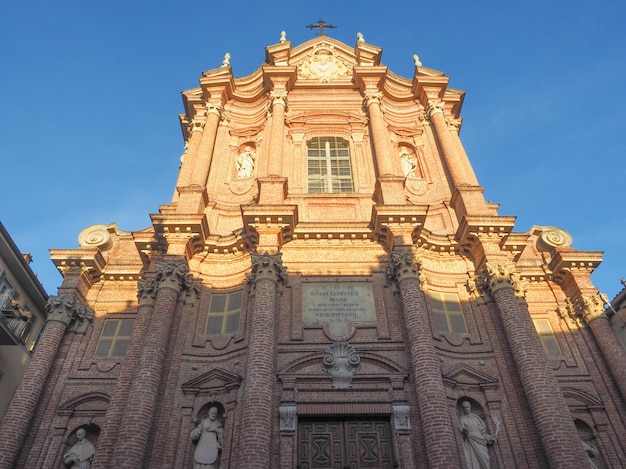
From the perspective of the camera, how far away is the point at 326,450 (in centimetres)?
1390

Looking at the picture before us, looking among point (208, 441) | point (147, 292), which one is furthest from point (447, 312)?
point (147, 292)

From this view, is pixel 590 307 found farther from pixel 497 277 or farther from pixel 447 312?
pixel 447 312

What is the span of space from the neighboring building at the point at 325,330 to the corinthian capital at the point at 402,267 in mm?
74

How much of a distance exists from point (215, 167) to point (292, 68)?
6534 millimetres

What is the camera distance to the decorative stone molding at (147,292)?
55.9 feet

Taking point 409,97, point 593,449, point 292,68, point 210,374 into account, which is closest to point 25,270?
point 210,374

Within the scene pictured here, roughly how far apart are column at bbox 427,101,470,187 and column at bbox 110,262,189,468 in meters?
10.8

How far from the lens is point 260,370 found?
1437 cm

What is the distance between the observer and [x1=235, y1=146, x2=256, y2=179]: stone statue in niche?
22.9m

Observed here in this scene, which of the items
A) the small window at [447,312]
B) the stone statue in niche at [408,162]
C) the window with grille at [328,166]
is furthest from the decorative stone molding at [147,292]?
the stone statue in niche at [408,162]

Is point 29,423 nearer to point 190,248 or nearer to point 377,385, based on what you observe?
point 190,248

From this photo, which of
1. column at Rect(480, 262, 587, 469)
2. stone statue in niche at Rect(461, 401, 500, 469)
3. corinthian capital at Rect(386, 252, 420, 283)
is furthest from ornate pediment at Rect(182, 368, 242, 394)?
column at Rect(480, 262, 587, 469)

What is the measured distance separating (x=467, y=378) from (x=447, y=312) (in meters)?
2.41

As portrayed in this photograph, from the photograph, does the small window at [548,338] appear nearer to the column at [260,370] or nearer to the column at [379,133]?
the column at [379,133]
